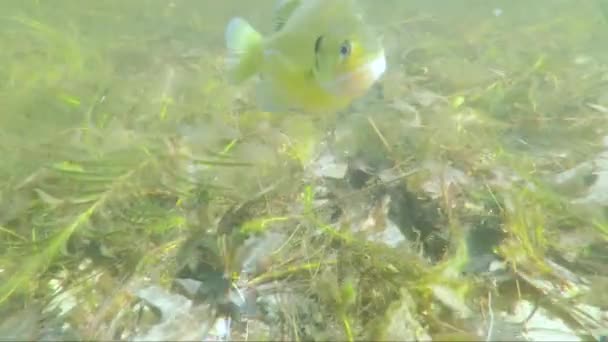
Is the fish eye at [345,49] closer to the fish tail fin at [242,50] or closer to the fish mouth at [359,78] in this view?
the fish mouth at [359,78]

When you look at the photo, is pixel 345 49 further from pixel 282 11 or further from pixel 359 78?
pixel 282 11

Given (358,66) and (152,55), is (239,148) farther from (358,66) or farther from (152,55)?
(152,55)

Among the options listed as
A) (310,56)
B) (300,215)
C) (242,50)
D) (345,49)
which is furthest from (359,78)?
(300,215)

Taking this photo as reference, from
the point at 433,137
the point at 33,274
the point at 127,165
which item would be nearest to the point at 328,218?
the point at 433,137

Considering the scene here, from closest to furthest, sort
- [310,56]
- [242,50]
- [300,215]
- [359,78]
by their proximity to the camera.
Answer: [359,78] → [310,56] → [242,50] → [300,215]

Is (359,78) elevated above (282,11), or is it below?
below

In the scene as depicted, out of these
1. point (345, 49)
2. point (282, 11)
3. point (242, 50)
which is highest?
point (282, 11)
